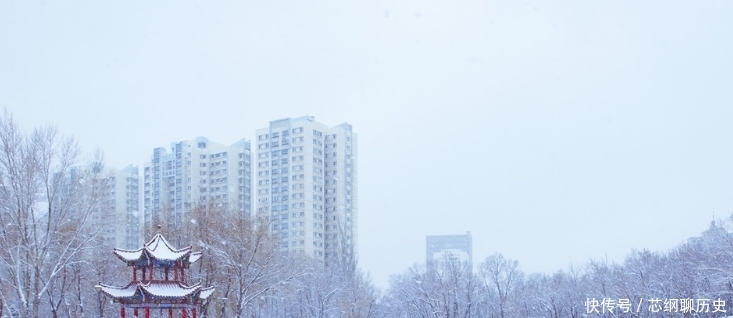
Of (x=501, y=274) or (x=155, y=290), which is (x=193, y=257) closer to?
(x=155, y=290)

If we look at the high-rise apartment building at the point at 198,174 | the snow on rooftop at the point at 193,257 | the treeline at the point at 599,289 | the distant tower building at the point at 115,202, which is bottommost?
the treeline at the point at 599,289

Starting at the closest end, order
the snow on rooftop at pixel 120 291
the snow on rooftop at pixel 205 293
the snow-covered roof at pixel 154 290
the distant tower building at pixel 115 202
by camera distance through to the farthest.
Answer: the snow-covered roof at pixel 154 290 < the snow on rooftop at pixel 120 291 < the snow on rooftop at pixel 205 293 < the distant tower building at pixel 115 202

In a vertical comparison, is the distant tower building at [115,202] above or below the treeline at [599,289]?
above

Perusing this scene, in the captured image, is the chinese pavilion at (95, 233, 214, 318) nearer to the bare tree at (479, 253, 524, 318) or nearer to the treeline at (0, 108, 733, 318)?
the treeline at (0, 108, 733, 318)

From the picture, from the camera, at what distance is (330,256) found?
42.8 m

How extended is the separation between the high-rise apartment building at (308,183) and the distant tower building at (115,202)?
7.84 m

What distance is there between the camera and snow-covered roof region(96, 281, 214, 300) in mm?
18203

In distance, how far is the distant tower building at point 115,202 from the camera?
21656 millimetres

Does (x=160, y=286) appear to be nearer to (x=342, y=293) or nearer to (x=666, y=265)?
(x=342, y=293)

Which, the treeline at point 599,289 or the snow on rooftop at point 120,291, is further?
the treeline at point 599,289

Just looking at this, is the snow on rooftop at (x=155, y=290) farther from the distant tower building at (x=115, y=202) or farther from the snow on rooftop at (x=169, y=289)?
the distant tower building at (x=115, y=202)

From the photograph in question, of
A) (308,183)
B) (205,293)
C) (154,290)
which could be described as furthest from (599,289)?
(154,290)

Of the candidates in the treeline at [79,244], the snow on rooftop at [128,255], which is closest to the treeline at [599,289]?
the treeline at [79,244]

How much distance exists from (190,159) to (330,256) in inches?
418
